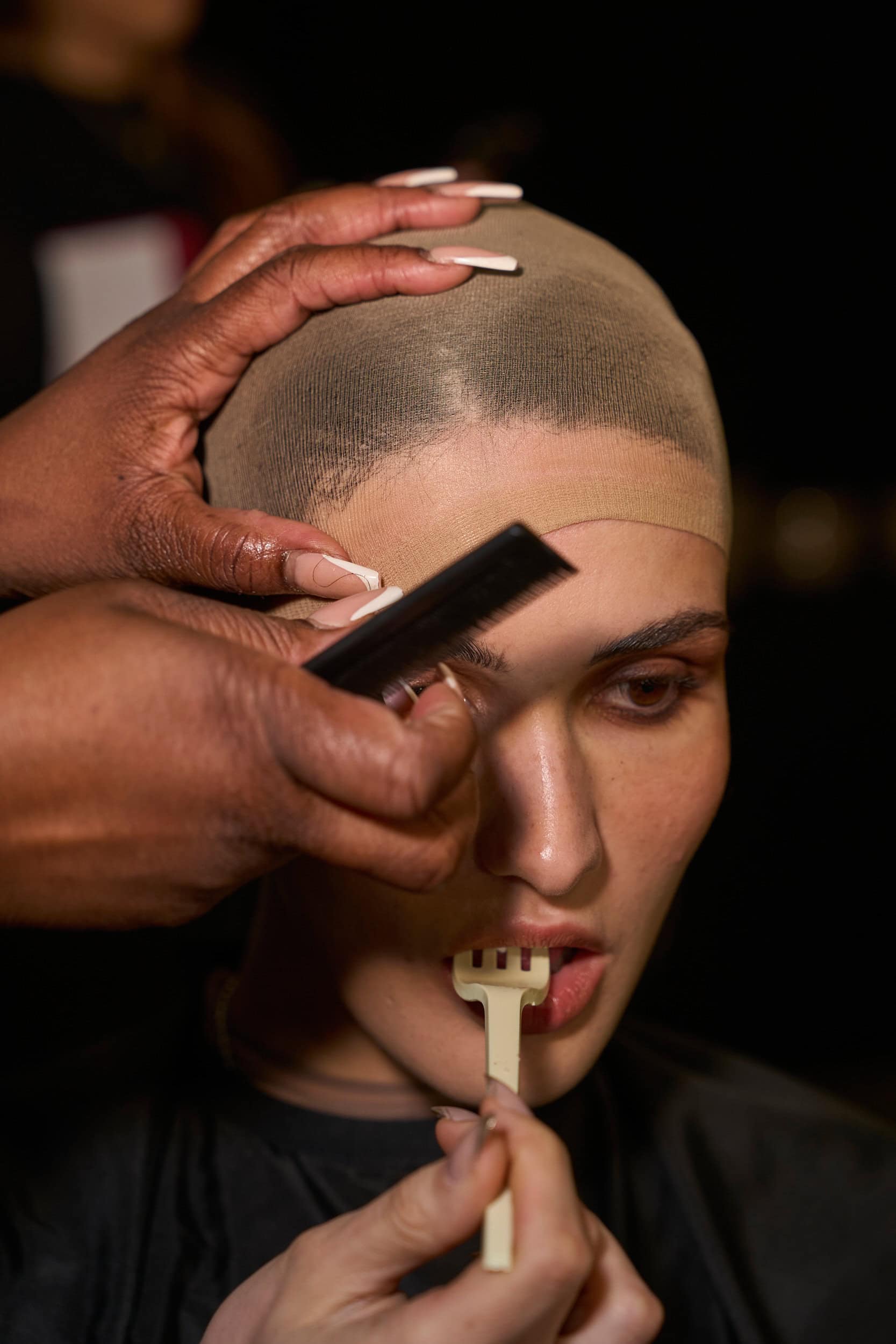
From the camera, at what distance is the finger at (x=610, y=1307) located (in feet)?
2.54

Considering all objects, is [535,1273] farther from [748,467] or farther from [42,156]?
[748,467]

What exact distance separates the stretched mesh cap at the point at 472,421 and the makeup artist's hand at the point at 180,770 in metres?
0.28

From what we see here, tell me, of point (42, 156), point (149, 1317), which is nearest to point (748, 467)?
point (42, 156)

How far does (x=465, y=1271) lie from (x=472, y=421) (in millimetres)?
627

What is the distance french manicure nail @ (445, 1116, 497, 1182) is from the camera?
68 cm

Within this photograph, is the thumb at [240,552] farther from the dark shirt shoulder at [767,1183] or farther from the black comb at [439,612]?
the dark shirt shoulder at [767,1183]

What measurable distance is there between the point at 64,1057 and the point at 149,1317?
0.31 metres

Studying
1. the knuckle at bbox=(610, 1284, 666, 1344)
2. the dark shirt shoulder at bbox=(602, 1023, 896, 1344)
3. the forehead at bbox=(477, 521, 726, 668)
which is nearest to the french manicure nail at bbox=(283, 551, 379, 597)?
the forehead at bbox=(477, 521, 726, 668)

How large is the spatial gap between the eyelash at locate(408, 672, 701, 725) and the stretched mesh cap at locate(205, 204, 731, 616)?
132 millimetres

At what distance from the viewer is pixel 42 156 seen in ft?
6.87

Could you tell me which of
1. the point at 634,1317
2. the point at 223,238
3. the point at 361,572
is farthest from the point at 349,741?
the point at 223,238

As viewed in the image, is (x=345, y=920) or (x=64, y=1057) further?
(x=64, y=1057)

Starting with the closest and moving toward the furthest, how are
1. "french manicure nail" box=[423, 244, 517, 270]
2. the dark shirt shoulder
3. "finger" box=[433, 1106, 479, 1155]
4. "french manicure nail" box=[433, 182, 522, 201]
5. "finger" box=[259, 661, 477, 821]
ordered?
"finger" box=[259, 661, 477, 821], "finger" box=[433, 1106, 479, 1155], "french manicure nail" box=[423, 244, 517, 270], "french manicure nail" box=[433, 182, 522, 201], the dark shirt shoulder

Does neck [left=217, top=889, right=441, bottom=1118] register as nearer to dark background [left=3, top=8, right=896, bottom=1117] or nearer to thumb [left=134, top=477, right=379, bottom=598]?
thumb [left=134, top=477, right=379, bottom=598]
